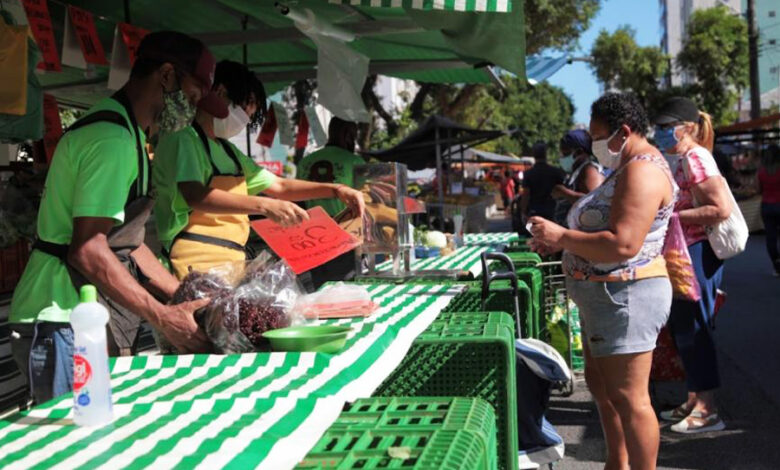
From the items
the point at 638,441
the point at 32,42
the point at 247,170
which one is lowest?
the point at 638,441

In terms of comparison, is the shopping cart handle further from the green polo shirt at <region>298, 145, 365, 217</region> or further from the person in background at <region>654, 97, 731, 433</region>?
the green polo shirt at <region>298, 145, 365, 217</region>

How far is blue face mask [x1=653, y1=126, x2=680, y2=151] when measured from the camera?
17.1 ft

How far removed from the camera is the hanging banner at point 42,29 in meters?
5.22

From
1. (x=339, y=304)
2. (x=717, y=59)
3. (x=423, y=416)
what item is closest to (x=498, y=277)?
(x=339, y=304)

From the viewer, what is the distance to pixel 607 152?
390 cm

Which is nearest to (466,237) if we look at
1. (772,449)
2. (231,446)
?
(772,449)

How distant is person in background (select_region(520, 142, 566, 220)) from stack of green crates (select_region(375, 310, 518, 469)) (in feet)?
26.9

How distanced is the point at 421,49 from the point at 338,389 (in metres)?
7.12

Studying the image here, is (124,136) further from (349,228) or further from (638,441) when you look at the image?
(638,441)

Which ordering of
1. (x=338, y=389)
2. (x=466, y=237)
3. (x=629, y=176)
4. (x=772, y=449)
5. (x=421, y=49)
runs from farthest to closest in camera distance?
(x=421, y=49) < (x=466, y=237) < (x=772, y=449) < (x=629, y=176) < (x=338, y=389)

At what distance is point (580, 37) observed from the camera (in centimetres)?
3120

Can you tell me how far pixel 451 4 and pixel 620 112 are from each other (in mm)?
1149

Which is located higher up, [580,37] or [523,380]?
[580,37]

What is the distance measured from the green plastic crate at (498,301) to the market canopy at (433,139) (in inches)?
530
